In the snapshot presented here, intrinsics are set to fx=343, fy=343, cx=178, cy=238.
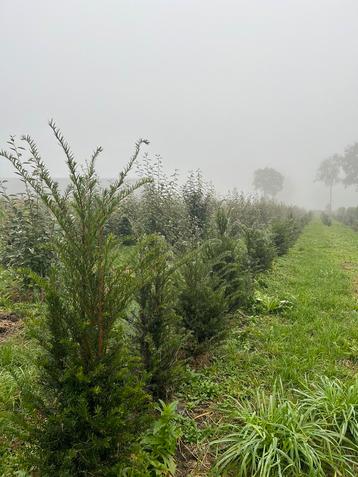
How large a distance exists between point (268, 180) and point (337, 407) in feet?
245

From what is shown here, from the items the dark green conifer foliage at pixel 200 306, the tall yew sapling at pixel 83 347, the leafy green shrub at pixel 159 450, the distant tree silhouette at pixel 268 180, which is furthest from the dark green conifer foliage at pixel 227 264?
the distant tree silhouette at pixel 268 180

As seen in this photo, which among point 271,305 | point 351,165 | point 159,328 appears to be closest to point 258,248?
point 271,305

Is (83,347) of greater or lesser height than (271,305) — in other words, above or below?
above

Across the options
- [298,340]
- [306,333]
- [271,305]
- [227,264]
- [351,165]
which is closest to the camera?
[298,340]

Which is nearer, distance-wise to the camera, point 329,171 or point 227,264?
point 227,264

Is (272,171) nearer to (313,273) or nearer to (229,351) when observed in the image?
(313,273)

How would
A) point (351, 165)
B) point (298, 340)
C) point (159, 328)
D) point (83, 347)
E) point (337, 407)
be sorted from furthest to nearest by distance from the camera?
point (351, 165)
point (298, 340)
point (159, 328)
point (337, 407)
point (83, 347)

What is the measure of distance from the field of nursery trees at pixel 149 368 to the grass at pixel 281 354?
0.06ft

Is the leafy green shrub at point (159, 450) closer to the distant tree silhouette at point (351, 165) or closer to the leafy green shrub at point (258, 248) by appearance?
the leafy green shrub at point (258, 248)

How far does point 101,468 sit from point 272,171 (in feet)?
253

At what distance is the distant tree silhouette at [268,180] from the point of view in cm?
7412

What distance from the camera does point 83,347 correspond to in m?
1.88

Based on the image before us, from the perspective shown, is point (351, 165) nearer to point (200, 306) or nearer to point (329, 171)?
point (329, 171)

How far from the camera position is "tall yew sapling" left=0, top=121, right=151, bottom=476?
1765 mm
